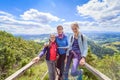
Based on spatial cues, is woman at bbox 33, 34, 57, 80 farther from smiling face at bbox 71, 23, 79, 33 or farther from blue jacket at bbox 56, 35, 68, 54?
smiling face at bbox 71, 23, 79, 33

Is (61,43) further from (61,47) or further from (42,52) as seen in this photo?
(42,52)

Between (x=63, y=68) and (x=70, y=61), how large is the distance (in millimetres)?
467

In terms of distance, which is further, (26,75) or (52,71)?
(26,75)

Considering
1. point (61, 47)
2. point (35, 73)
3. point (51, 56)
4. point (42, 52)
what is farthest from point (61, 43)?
point (35, 73)

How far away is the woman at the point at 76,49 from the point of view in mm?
4480

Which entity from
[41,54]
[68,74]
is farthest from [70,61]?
[41,54]

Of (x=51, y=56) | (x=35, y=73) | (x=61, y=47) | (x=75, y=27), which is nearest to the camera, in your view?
(x=75, y=27)

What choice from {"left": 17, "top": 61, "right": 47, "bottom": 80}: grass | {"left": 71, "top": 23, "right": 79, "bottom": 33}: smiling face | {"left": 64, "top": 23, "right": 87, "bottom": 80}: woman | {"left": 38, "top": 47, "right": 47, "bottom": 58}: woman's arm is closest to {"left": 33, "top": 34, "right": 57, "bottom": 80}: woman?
{"left": 38, "top": 47, "right": 47, "bottom": 58}: woman's arm

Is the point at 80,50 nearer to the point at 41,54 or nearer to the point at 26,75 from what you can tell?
the point at 41,54

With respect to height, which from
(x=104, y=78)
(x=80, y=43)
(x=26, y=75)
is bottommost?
(x=26, y=75)

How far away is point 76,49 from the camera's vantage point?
15.2ft

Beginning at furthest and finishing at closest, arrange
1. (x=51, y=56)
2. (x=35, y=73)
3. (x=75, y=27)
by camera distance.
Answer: (x=35, y=73), (x=51, y=56), (x=75, y=27)

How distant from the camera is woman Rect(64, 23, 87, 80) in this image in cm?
448

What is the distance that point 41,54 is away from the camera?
179 inches
